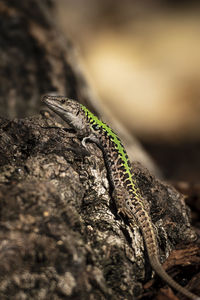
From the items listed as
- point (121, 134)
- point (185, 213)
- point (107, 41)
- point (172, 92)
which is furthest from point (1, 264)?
point (107, 41)

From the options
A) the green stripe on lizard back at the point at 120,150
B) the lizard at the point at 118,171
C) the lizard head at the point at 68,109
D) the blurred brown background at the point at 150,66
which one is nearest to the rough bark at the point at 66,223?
the lizard at the point at 118,171

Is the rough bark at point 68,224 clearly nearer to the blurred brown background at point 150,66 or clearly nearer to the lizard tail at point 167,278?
the lizard tail at point 167,278

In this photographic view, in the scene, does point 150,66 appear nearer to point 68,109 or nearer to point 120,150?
point 68,109


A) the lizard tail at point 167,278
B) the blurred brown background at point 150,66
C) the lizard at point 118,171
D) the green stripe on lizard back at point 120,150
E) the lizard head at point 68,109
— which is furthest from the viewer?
the blurred brown background at point 150,66

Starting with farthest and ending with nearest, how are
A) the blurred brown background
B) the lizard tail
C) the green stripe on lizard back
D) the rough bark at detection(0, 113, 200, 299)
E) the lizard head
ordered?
the blurred brown background, the lizard head, the green stripe on lizard back, the lizard tail, the rough bark at detection(0, 113, 200, 299)

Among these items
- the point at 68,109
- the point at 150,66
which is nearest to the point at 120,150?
the point at 68,109

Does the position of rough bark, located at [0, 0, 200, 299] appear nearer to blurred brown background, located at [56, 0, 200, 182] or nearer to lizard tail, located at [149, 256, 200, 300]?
lizard tail, located at [149, 256, 200, 300]

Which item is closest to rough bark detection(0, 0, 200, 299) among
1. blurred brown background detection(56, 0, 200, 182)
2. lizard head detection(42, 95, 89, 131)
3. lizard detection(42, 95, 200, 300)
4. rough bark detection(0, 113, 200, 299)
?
rough bark detection(0, 113, 200, 299)
